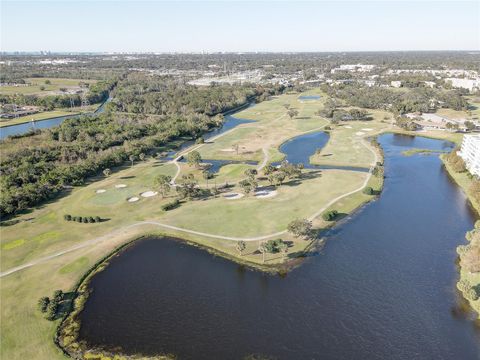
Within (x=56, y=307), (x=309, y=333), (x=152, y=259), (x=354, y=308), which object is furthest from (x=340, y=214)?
(x=56, y=307)

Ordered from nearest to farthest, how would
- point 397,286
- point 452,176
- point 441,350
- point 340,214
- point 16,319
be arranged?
1. point 441,350
2. point 16,319
3. point 397,286
4. point 340,214
5. point 452,176

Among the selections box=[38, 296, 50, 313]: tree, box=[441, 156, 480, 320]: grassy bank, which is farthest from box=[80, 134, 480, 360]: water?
box=[38, 296, 50, 313]: tree

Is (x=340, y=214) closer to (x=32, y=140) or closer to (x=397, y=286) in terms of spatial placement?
(x=397, y=286)

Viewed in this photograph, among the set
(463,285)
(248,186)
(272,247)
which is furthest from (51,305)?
(463,285)

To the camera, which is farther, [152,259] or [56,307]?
[152,259]

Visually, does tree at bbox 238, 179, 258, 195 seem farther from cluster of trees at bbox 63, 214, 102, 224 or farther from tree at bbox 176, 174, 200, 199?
cluster of trees at bbox 63, 214, 102, 224

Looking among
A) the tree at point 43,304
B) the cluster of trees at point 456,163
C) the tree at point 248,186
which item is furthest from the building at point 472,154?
the tree at point 43,304

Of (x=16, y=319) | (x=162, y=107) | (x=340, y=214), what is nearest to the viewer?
(x=16, y=319)

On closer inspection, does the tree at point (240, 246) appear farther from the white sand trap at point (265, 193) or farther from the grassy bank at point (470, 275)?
the grassy bank at point (470, 275)
